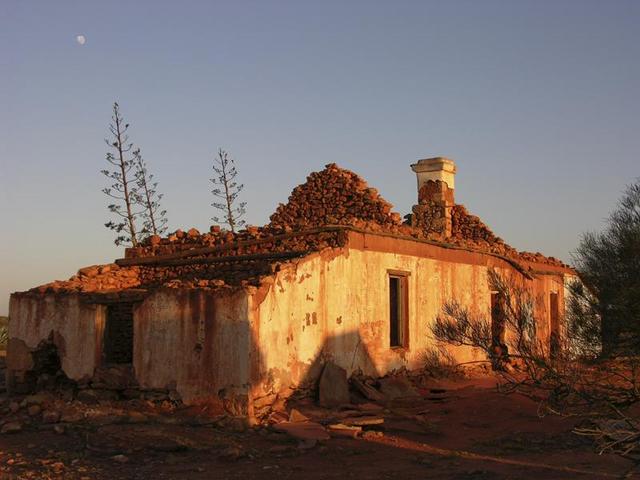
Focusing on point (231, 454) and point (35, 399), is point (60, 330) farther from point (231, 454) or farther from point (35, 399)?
point (231, 454)

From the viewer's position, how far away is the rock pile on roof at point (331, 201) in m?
17.0

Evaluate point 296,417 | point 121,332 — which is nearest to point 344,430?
point 296,417

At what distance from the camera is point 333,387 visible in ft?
40.2

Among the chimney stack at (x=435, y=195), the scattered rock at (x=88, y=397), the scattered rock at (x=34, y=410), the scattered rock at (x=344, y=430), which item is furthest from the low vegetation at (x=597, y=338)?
the chimney stack at (x=435, y=195)

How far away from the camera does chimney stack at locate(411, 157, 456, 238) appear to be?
65.3ft

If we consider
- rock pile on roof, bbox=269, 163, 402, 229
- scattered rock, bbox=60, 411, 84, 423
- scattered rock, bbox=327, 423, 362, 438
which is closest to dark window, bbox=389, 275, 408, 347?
rock pile on roof, bbox=269, 163, 402, 229

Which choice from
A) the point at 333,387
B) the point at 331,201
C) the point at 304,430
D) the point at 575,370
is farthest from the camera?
the point at 331,201

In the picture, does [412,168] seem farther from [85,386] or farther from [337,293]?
[85,386]

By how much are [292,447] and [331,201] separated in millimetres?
8770

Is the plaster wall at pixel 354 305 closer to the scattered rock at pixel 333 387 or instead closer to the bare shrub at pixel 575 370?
the scattered rock at pixel 333 387

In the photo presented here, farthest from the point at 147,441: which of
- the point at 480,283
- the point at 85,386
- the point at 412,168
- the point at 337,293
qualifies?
the point at 412,168

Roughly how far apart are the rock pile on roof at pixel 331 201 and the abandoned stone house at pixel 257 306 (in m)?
0.05

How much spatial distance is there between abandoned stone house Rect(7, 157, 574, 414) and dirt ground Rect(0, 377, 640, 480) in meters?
0.78

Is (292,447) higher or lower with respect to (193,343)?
lower
